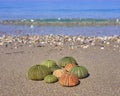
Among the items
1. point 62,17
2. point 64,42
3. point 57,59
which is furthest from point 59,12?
point 57,59

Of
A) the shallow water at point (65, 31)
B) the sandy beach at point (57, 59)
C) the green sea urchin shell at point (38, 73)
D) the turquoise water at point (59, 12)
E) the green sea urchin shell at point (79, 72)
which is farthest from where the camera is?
the turquoise water at point (59, 12)

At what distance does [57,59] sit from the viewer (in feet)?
52.7

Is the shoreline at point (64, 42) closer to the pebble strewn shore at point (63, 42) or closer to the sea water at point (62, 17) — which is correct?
the pebble strewn shore at point (63, 42)

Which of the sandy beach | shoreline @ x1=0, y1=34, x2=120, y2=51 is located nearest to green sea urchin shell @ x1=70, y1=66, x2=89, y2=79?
the sandy beach

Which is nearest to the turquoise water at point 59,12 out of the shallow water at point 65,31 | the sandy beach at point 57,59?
the shallow water at point 65,31

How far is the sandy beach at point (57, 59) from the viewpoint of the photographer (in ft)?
36.2

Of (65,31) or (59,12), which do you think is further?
(59,12)

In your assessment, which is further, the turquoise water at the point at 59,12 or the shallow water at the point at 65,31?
the turquoise water at the point at 59,12

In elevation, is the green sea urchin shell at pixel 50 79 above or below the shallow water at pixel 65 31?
above

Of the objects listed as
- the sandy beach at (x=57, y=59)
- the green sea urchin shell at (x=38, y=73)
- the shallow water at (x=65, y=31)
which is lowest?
the shallow water at (x=65, y=31)

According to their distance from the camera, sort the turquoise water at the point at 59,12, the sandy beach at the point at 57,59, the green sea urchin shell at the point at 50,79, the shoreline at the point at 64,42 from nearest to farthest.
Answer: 1. the sandy beach at the point at 57,59
2. the green sea urchin shell at the point at 50,79
3. the shoreline at the point at 64,42
4. the turquoise water at the point at 59,12

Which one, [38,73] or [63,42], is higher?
[38,73]

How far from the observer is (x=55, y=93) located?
10.8 m

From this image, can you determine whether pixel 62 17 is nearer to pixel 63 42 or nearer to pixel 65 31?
pixel 65 31
